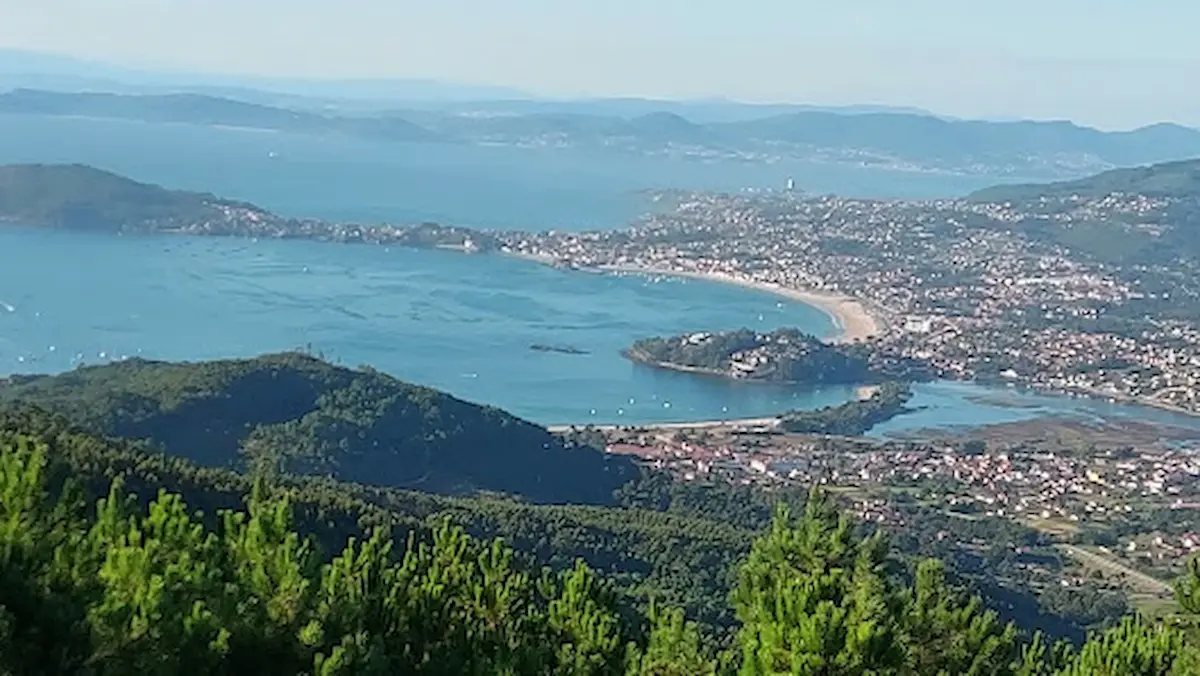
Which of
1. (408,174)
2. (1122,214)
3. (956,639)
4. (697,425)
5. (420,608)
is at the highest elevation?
(420,608)

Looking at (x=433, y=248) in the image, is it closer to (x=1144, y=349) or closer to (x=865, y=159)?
(x=1144, y=349)

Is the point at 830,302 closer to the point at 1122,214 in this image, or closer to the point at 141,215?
the point at 1122,214

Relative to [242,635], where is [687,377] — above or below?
below

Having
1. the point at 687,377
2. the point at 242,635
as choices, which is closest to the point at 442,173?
the point at 687,377

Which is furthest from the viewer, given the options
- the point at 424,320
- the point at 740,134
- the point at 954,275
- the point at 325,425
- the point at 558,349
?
the point at 740,134

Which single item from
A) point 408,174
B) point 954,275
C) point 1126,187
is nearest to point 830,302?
point 954,275

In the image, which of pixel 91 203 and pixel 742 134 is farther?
pixel 742 134

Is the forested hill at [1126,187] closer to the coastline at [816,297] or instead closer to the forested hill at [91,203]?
the coastline at [816,297]
